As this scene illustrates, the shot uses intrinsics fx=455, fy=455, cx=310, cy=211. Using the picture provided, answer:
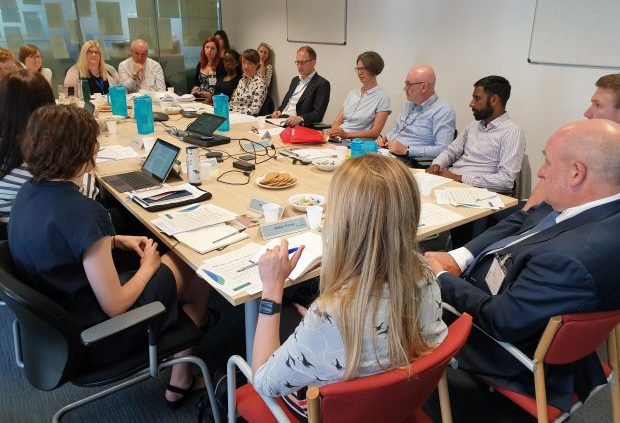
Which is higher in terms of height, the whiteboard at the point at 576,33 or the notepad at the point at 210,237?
the whiteboard at the point at 576,33

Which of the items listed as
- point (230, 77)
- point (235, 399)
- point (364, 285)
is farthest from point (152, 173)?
point (230, 77)

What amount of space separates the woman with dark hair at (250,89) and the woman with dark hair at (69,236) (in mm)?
3727

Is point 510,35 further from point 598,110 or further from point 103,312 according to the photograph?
point 103,312

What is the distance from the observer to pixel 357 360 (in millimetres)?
931

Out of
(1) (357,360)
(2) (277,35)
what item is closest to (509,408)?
(1) (357,360)

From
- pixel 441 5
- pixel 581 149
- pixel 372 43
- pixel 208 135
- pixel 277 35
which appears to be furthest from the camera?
pixel 277 35

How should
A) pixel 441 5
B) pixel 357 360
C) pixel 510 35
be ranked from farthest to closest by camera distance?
pixel 441 5 → pixel 510 35 → pixel 357 360

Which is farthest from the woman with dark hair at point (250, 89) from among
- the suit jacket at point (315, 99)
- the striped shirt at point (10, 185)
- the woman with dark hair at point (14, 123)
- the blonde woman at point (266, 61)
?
the striped shirt at point (10, 185)

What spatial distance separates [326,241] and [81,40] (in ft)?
20.8

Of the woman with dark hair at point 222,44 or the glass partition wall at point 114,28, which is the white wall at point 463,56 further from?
the glass partition wall at point 114,28

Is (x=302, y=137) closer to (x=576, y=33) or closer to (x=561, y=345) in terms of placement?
(x=576, y=33)

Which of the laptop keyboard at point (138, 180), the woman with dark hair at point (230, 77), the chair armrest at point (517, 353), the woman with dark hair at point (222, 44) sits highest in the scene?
the woman with dark hair at point (222, 44)

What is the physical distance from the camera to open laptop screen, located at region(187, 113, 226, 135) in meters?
3.12

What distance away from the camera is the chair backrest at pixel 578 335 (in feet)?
3.76
